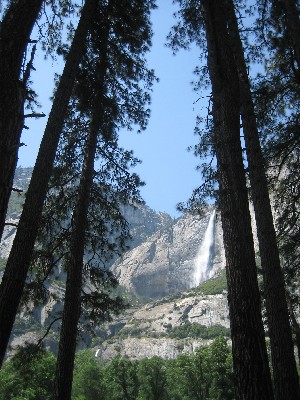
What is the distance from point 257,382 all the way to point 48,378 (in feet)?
74.8

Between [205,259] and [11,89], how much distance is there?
152m

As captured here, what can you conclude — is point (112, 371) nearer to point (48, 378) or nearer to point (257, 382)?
point (48, 378)

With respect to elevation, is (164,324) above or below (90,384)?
above

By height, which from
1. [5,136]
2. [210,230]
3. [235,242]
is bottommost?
[235,242]

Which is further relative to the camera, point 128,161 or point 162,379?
point 162,379

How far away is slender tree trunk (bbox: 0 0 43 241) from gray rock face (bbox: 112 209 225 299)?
147648mm

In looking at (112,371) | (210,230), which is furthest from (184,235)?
(112,371)

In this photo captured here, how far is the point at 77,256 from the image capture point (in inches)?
269

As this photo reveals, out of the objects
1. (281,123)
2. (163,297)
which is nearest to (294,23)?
(281,123)

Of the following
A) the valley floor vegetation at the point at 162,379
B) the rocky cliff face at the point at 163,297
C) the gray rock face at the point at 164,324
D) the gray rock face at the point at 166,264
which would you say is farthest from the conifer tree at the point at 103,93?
the gray rock face at the point at 166,264

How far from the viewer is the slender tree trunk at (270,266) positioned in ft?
15.9

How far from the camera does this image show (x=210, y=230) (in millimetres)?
149500

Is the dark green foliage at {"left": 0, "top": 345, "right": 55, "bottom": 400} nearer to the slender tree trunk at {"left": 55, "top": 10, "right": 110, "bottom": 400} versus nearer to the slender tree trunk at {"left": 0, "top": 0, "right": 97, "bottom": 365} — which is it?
the slender tree trunk at {"left": 55, "top": 10, "right": 110, "bottom": 400}

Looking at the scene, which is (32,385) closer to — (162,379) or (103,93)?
(162,379)
